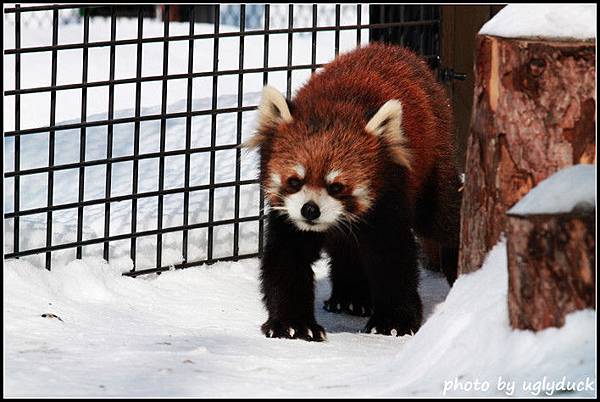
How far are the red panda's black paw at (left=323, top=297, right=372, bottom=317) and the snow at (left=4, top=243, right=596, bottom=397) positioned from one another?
0.05 metres

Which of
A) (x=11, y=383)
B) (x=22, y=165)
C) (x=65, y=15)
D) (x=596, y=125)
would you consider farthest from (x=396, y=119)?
(x=65, y=15)

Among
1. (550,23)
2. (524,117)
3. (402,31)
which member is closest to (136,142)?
(402,31)

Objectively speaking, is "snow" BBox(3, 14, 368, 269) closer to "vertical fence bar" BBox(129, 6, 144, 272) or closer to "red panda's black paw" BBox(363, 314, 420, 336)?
"vertical fence bar" BBox(129, 6, 144, 272)

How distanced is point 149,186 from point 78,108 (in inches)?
48.4

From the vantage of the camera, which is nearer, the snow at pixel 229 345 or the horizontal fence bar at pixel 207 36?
the snow at pixel 229 345

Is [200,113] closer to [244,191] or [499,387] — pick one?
[244,191]

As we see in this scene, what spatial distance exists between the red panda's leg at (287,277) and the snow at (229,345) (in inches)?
5.5

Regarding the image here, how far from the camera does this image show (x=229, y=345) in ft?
14.3

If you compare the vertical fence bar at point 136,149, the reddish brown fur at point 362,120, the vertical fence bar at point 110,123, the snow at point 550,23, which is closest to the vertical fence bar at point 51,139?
the vertical fence bar at point 110,123

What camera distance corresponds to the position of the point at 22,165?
632 cm

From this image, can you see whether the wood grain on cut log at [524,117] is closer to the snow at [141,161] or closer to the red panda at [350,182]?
the red panda at [350,182]

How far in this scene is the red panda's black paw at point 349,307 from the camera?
5488mm

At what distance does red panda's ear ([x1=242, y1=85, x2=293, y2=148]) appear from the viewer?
4879 millimetres

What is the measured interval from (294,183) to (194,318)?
79 centimetres
